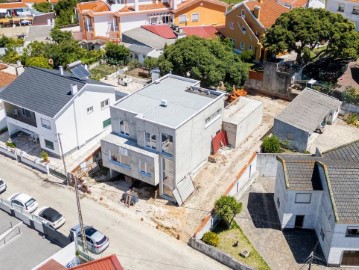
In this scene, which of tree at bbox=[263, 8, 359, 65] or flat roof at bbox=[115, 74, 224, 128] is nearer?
flat roof at bbox=[115, 74, 224, 128]

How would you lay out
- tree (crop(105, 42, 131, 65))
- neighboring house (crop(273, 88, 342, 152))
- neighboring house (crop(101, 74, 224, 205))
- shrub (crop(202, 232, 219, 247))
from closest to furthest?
shrub (crop(202, 232, 219, 247)) → neighboring house (crop(101, 74, 224, 205)) → neighboring house (crop(273, 88, 342, 152)) → tree (crop(105, 42, 131, 65))

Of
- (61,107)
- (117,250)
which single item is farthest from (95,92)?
(117,250)

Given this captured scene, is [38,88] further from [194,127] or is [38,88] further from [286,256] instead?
[286,256]

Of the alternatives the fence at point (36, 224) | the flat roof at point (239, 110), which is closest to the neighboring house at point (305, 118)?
the flat roof at point (239, 110)

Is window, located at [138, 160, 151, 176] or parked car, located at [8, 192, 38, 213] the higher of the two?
window, located at [138, 160, 151, 176]

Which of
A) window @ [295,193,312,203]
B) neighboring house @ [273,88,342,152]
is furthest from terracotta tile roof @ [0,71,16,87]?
window @ [295,193,312,203]

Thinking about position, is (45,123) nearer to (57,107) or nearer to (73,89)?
(57,107)

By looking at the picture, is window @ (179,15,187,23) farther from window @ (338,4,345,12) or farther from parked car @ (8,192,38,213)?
parked car @ (8,192,38,213)

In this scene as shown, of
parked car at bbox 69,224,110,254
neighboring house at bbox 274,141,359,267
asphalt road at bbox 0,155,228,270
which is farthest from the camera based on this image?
parked car at bbox 69,224,110,254

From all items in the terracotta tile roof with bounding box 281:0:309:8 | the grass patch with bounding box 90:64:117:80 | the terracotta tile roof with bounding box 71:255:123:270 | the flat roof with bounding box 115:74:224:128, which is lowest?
the terracotta tile roof with bounding box 71:255:123:270
